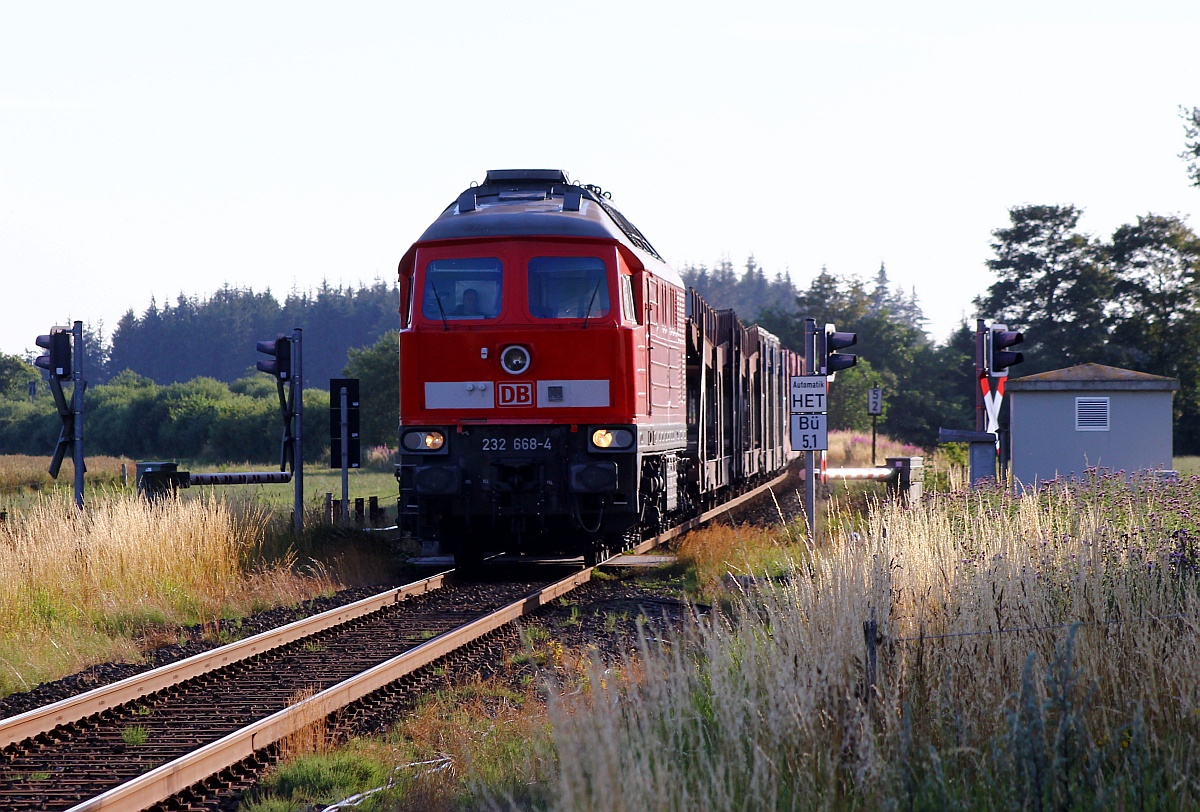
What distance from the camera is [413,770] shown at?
6.32m

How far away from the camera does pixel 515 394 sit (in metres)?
12.7

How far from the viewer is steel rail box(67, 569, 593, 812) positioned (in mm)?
5762

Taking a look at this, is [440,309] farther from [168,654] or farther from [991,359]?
[991,359]

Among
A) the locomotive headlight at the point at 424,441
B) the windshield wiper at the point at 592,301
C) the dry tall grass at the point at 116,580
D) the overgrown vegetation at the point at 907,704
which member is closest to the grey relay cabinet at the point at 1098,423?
the windshield wiper at the point at 592,301

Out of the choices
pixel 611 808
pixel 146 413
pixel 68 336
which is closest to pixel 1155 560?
pixel 611 808

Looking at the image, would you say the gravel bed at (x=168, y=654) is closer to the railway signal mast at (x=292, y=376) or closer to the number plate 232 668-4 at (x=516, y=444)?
the number plate 232 668-4 at (x=516, y=444)

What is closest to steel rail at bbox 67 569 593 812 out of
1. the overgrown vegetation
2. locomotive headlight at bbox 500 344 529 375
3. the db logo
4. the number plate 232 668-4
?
the overgrown vegetation

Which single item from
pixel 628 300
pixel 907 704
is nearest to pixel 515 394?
pixel 628 300

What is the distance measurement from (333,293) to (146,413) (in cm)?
9331

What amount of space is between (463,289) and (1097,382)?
1164 cm

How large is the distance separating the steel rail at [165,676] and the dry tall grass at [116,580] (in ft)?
3.05

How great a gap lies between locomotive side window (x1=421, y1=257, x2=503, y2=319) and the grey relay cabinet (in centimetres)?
1048

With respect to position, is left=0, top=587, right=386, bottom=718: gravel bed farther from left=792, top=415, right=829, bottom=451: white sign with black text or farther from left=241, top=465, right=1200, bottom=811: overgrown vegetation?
left=792, top=415, right=829, bottom=451: white sign with black text

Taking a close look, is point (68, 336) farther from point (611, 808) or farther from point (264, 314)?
point (264, 314)
